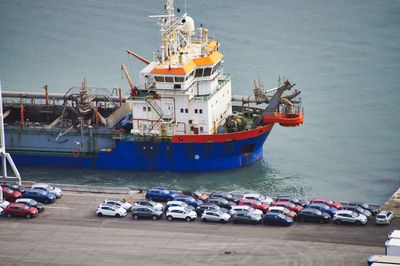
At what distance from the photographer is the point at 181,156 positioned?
227ft

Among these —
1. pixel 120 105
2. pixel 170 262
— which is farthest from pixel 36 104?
pixel 170 262

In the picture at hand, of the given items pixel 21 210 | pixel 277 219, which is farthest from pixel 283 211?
pixel 21 210

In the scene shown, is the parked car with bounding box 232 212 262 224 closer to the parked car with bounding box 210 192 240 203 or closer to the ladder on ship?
the parked car with bounding box 210 192 240 203

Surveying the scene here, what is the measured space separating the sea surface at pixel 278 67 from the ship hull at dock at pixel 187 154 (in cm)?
85

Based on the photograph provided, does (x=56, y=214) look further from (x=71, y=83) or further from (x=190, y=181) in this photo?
(x=71, y=83)

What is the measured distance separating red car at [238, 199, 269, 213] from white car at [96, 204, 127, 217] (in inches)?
330

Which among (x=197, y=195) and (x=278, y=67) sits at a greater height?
(x=278, y=67)

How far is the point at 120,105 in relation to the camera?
249 ft

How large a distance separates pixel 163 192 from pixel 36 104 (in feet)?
78.6

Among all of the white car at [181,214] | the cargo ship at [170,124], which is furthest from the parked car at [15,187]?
the white car at [181,214]

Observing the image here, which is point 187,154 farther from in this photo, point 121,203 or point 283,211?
point 283,211

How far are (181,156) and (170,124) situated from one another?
2.90m

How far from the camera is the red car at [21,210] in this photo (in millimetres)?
56125

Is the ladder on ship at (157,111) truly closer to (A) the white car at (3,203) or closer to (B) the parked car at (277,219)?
(A) the white car at (3,203)
